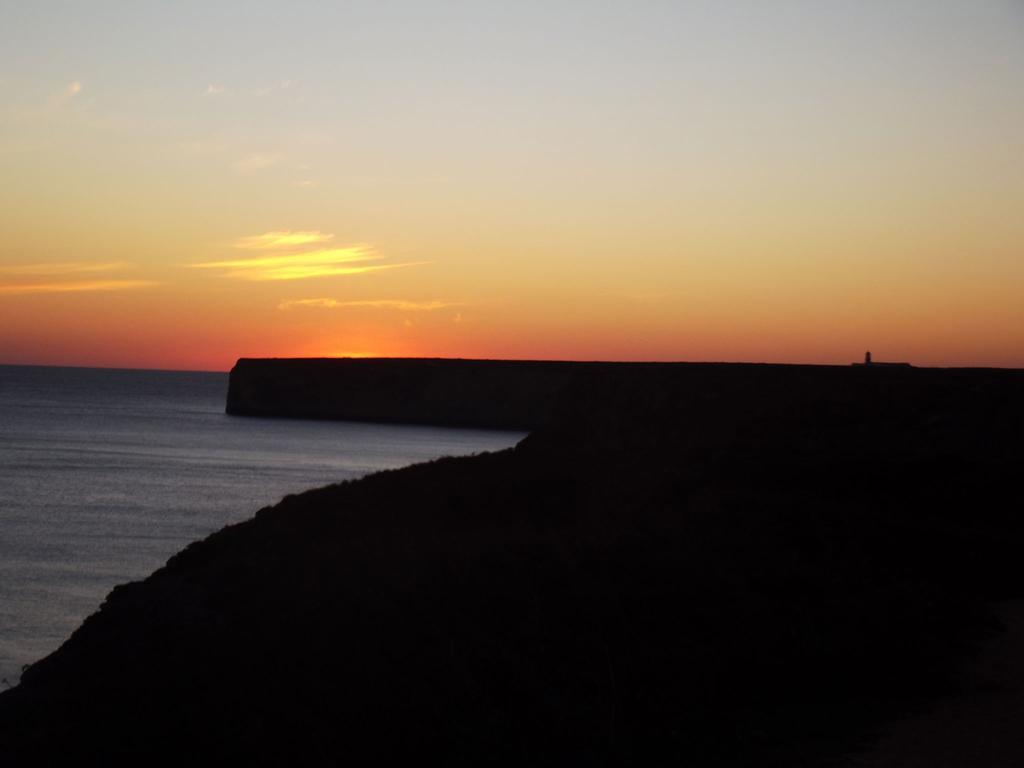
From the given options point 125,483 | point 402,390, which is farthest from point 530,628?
point 402,390

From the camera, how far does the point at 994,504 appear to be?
19.9 m

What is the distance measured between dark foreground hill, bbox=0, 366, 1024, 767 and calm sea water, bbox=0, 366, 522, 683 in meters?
6.67

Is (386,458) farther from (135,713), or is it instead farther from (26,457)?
(135,713)

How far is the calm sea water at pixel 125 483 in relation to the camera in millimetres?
24469

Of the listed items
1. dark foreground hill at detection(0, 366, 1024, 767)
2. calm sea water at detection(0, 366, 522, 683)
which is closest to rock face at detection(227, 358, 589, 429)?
calm sea water at detection(0, 366, 522, 683)

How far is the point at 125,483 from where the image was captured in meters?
52.0

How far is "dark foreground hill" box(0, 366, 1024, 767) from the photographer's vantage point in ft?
29.8

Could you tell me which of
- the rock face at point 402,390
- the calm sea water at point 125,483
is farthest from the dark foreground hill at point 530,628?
the rock face at point 402,390

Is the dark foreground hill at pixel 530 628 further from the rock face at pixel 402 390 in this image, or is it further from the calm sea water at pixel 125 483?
the rock face at pixel 402 390

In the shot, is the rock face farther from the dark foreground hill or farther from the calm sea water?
the dark foreground hill

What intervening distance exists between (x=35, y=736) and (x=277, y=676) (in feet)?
7.68

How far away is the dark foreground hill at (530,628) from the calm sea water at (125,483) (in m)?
6.67

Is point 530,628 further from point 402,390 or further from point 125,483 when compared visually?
point 402,390

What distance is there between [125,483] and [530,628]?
4483 cm
